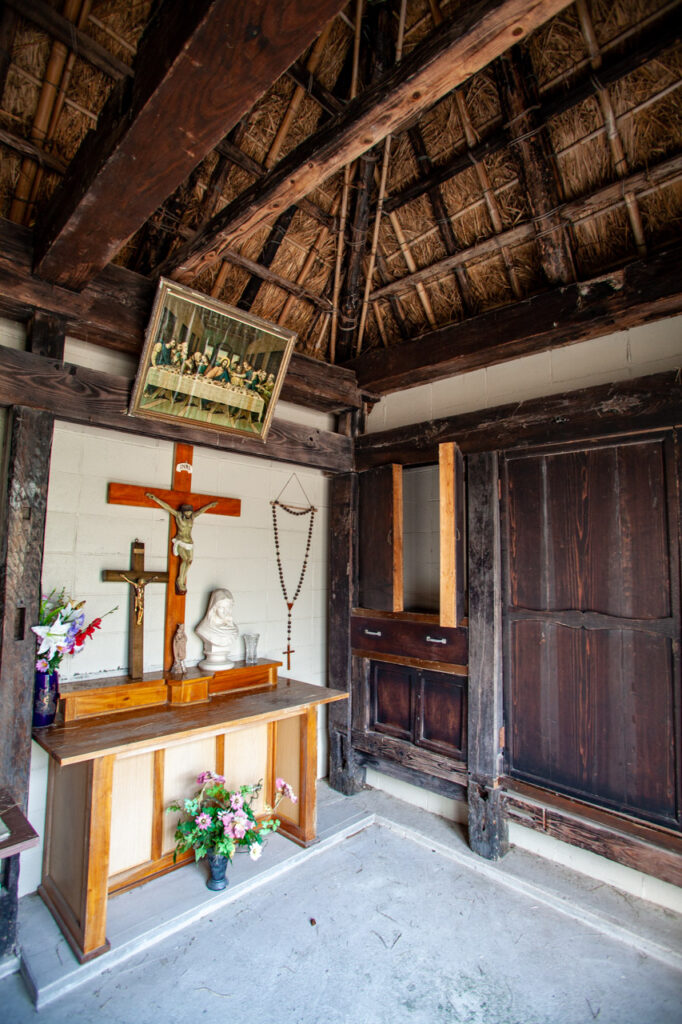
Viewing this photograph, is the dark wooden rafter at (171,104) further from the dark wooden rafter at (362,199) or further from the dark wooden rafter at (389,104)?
the dark wooden rafter at (362,199)

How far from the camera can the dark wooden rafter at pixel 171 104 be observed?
127cm

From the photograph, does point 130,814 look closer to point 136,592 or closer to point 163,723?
point 163,723

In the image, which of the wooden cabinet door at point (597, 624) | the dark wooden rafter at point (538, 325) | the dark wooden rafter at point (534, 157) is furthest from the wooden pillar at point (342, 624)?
the dark wooden rafter at point (534, 157)

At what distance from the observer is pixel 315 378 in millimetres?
3697

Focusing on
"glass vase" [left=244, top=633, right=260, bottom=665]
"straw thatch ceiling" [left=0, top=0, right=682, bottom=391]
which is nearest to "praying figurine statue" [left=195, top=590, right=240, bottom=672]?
"glass vase" [left=244, top=633, right=260, bottom=665]

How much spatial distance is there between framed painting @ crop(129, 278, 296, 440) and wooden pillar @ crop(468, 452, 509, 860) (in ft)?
4.35

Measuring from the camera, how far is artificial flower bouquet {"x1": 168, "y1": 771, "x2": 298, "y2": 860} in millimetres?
2586

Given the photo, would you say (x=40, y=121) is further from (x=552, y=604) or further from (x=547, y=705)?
(x=547, y=705)

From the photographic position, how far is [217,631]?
3.18 meters

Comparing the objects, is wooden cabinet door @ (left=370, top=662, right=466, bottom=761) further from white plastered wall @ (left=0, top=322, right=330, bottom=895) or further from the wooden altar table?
white plastered wall @ (left=0, top=322, right=330, bottom=895)

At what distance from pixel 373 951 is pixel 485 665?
4.69 ft

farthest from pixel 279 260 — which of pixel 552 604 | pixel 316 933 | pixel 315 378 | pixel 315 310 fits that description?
pixel 316 933

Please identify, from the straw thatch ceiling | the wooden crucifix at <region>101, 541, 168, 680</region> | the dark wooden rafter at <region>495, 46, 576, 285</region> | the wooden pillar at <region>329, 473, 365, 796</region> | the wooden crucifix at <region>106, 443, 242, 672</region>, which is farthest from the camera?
the wooden pillar at <region>329, 473, 365, 796</region>

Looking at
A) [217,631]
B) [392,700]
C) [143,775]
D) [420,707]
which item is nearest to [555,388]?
[420,707]
